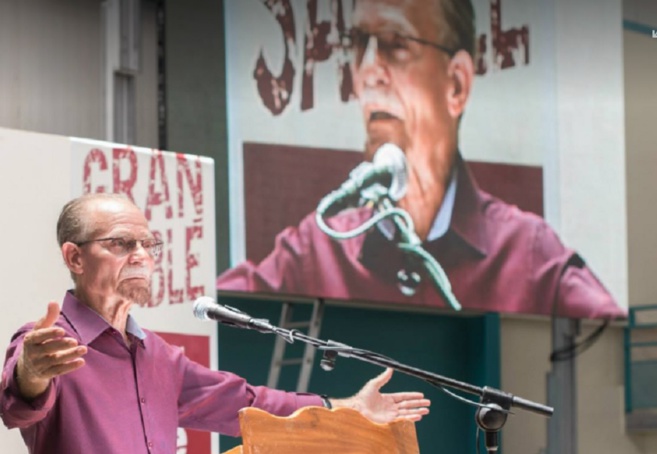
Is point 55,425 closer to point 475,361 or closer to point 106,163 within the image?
point 106,163

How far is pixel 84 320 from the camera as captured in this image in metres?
2.33

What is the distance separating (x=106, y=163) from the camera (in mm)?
3182

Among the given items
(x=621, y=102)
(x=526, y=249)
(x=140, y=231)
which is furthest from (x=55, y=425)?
(x=621, y=102)

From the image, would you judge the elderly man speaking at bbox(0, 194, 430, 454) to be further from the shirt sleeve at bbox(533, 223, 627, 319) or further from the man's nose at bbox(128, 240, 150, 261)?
the shirt sleeve at bbox(533, 223, 627, 319)

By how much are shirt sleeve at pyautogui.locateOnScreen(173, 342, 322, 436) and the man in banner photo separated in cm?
356

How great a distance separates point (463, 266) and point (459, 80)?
0.95 metres

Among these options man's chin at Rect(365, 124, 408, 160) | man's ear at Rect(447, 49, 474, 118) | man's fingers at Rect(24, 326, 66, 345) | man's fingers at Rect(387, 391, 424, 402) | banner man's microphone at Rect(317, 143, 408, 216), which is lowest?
man's fingers at Rect(387, 391, 424, 402)

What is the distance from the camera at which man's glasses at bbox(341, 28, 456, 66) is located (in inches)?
251

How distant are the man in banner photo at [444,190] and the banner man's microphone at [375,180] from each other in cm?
4

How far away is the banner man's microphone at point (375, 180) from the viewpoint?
20.2 ft

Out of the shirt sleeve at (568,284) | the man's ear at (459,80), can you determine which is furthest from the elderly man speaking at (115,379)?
the man's ear at (459,80)

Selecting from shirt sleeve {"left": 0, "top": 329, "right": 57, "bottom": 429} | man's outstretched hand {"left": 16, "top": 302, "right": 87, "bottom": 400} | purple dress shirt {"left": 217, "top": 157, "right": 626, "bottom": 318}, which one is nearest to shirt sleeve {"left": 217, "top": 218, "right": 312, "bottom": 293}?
purple dress shirt {"left": 217, "top": 157, "right": 626, "bottom": 318}

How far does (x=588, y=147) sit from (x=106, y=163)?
152 inches

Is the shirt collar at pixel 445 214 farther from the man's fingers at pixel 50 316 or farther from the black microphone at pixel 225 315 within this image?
the man's fingers at pixel 50 316
